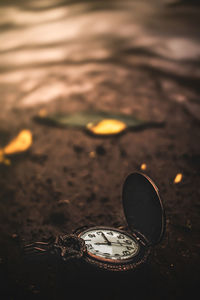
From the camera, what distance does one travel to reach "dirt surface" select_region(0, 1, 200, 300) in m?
1.16

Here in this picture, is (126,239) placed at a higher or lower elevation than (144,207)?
lower

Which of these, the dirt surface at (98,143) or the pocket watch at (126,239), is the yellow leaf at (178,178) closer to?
the dirt surface at (98,143)

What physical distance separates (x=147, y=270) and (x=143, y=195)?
0.40 meters

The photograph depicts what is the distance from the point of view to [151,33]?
294cm

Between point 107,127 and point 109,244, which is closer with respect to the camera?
point 109,244

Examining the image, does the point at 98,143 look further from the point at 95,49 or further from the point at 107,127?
the point at 95,49

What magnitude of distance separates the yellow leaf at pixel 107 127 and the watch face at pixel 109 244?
1181 millimetres

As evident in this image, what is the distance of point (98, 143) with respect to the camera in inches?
85.3

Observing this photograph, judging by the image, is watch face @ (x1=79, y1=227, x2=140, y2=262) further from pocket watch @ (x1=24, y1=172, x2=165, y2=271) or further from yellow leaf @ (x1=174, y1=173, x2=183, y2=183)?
yellow leaf @ (x1=174, y1=173, x2=183, y2=183)

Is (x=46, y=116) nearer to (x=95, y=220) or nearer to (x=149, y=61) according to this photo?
(x=95, y=220)

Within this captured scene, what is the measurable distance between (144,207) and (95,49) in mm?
2735

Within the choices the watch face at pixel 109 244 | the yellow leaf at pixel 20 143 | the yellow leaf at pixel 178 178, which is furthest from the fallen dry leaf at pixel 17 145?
the yellow leaf at pixel 178 178

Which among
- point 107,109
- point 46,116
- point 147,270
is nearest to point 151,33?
point 107,109

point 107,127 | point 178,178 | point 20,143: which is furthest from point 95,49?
point 178,178
